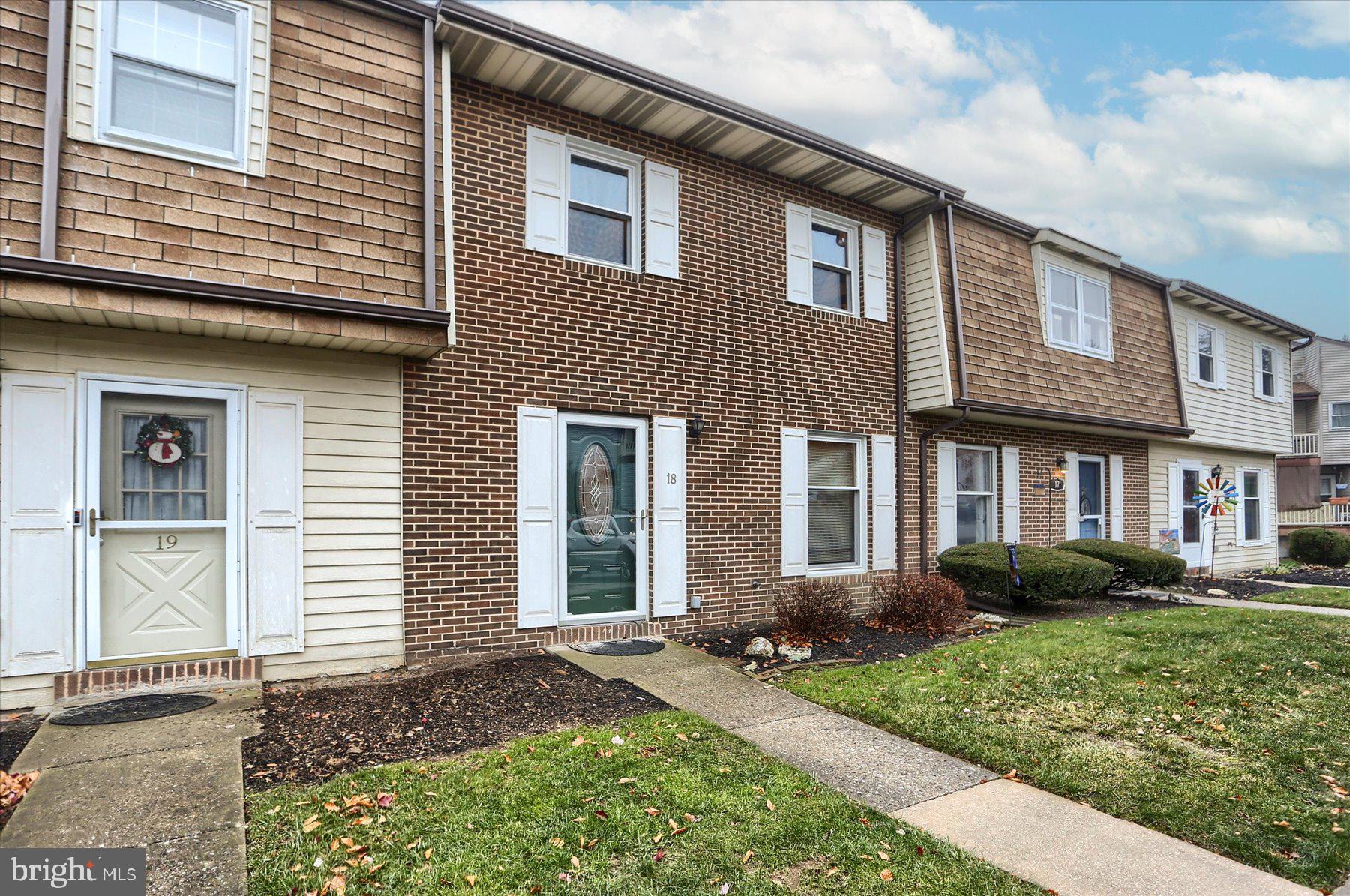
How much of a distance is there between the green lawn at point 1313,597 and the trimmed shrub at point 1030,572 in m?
3.04

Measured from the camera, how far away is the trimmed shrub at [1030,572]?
975cm

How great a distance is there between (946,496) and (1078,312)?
443 cm

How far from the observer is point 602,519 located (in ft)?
25.9

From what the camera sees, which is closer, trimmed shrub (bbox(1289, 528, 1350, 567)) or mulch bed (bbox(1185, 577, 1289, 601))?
mulch bed (bbox(1185, 577, 1289, 601))

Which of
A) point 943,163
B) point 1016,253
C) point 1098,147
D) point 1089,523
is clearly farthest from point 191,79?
point 1098,147

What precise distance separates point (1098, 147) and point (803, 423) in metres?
39.0

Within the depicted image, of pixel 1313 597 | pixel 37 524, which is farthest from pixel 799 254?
pixel 1313 597

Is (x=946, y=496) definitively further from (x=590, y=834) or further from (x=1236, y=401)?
(x=1236, y=401)

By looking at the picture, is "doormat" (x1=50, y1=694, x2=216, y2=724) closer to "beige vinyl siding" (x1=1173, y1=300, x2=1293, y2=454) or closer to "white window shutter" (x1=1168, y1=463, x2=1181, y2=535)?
"white window shutter" (x1=1168, y1=463, x2=1181, y2=535)

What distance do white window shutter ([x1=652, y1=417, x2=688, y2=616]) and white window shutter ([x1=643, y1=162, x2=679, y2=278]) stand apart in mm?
1730

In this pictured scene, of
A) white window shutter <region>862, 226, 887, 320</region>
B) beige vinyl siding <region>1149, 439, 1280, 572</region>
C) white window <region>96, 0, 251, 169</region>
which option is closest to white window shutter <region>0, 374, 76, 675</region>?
white window <region>96, 0, 251, 169</region>

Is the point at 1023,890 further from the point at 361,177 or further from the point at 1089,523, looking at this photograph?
the point at 1089,523

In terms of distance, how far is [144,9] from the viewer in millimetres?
5645

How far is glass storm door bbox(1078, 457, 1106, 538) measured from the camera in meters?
13.1
